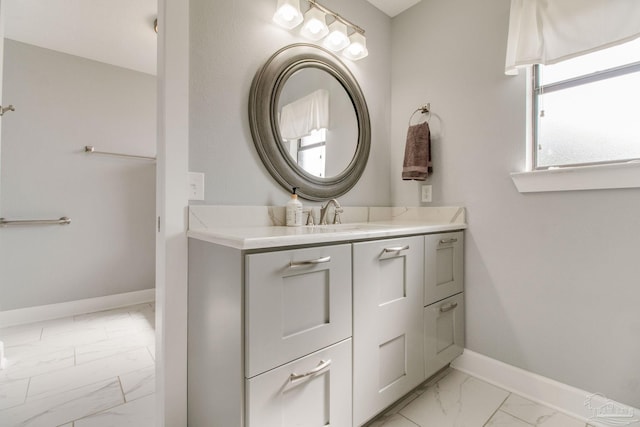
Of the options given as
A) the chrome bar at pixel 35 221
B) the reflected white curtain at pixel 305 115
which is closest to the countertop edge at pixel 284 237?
the reflected white curtain at pixel 305 115

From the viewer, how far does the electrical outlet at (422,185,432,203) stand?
196 centimetres

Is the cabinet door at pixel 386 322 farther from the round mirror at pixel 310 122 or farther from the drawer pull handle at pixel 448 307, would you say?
the round mirror at pixel 310 122

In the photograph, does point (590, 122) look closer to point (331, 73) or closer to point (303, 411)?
point (331, 73)

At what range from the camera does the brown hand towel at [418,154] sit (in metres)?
1.85

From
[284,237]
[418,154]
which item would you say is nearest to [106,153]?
[284,237]

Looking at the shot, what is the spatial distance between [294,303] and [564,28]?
5.77 feet

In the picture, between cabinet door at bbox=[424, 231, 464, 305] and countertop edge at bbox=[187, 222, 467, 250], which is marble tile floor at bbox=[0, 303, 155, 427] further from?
cabinet door at bbox=[424, 231, 464, 305]

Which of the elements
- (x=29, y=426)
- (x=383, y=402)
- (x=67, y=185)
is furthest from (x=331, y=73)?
(x=67, y=185)

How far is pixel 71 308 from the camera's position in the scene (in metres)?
2.74

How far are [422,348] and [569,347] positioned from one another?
70 centimetres

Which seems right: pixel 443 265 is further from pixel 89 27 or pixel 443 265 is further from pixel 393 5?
pixel 89 27

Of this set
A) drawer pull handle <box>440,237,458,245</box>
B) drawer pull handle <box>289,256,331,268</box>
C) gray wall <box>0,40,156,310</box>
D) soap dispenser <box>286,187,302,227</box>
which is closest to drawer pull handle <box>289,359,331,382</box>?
drawer pull handle <box>289,256,331,268</box>

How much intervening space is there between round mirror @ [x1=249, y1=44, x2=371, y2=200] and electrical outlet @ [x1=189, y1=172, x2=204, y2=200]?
34 centimetres

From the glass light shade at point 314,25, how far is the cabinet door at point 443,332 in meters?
1.66
